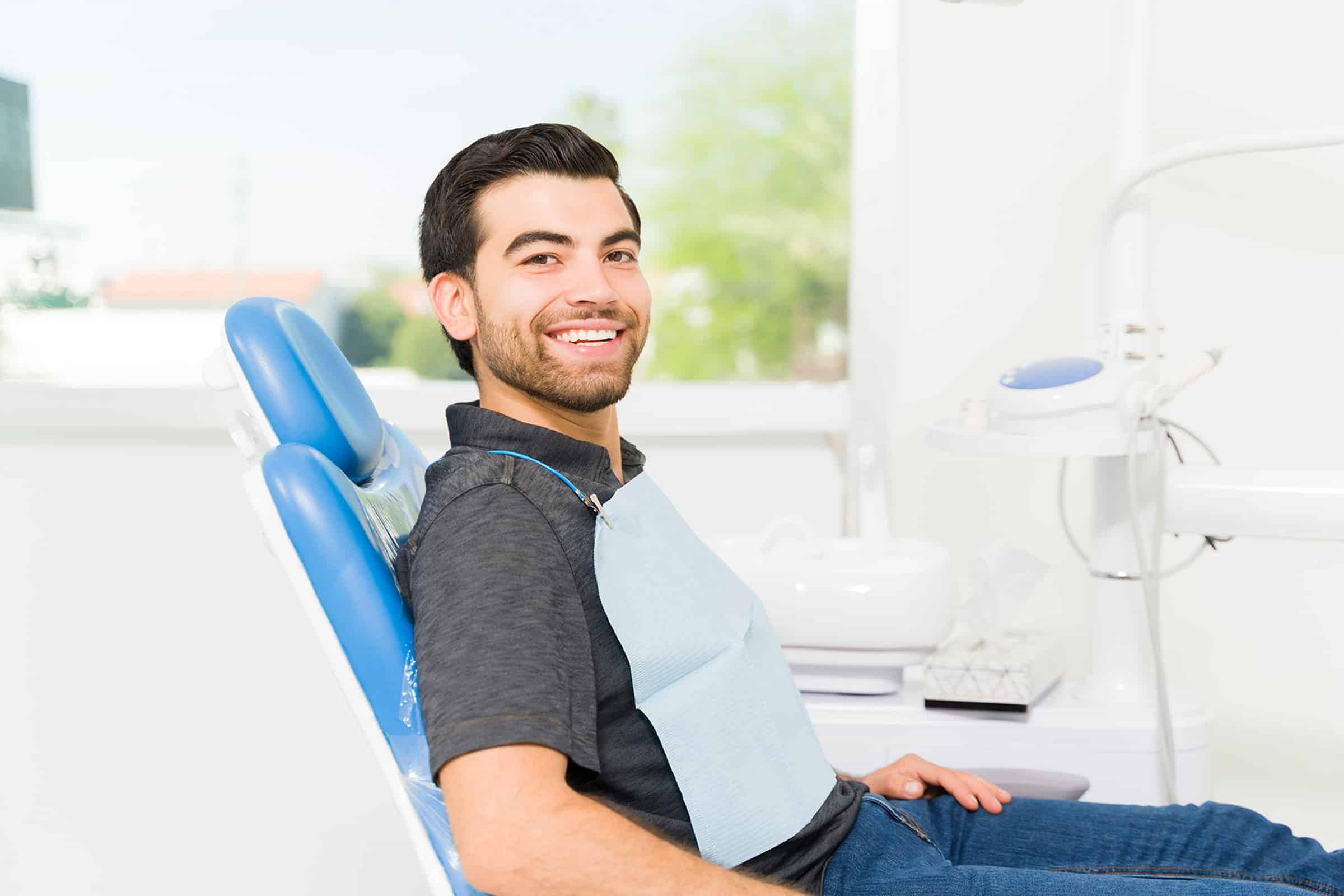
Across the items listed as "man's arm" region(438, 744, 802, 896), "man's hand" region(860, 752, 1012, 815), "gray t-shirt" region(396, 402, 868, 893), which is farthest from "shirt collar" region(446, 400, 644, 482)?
"man's hand" region(860, 752, 1012, 815)

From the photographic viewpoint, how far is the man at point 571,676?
752 mm

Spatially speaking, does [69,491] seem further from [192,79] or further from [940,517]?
[940,517]

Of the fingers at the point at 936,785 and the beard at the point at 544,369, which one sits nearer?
the beard at the point at 544,369

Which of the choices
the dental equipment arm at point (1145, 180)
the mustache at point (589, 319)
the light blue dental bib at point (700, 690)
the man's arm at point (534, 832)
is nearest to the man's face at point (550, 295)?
the mustache at point (589, 319)

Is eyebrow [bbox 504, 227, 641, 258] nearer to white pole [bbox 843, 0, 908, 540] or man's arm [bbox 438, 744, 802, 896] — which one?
man's arm [bbox 438, 744, 802, 896]

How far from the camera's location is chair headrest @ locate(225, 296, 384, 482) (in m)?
0.97

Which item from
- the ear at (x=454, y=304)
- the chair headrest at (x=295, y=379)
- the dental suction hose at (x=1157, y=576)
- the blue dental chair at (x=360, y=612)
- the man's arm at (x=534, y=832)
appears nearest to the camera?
the man's arm at (x=534, y=832)

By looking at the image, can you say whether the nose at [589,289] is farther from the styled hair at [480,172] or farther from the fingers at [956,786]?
the fingers at [956,786]

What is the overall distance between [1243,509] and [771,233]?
318 centimetres

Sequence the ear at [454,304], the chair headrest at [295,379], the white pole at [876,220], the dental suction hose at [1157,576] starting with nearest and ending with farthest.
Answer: the chair headrest at [295,379] < the ear at [454,304] < the dental suction hose at [1157,576] < the white pole at [876,220]

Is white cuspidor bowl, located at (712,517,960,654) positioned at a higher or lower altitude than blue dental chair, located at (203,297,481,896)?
lower

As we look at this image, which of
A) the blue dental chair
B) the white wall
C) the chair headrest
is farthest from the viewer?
the white wall

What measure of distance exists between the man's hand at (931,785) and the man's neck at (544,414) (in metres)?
0.40

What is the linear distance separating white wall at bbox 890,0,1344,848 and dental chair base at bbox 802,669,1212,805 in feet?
2.23
